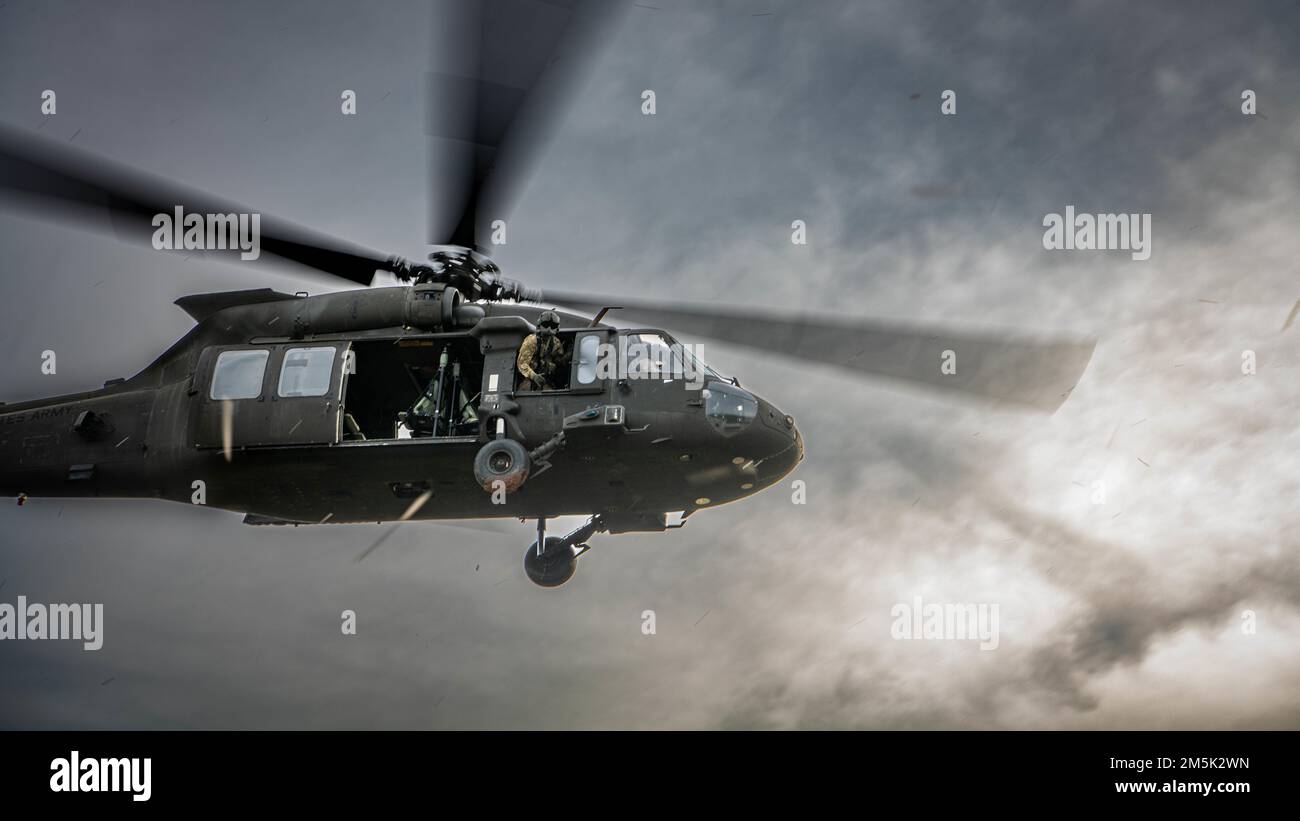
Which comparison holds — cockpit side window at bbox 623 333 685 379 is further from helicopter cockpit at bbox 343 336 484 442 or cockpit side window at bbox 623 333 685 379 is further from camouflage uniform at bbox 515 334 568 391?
helicopter cockpit at bbox 343 336 484 442

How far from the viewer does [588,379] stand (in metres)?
13.7

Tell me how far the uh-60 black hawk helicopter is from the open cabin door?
29 mm

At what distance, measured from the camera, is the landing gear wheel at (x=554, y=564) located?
15469 mm

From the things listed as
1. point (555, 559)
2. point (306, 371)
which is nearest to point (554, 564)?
point (555, 559)

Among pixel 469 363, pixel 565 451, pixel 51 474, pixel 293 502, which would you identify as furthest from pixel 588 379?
pixel 51 474

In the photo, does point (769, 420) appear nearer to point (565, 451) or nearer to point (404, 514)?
point (565, 451)

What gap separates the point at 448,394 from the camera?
1442 cm

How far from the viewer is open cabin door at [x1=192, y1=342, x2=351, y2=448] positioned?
13664mm

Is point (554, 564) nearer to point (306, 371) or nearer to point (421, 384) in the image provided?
point (421, 384)

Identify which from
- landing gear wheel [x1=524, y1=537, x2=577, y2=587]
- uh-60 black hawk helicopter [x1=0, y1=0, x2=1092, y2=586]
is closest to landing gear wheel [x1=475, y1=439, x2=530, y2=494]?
uh-60 black hawk helicopter [x1=0, y1=0, x2=1092, y2=586]

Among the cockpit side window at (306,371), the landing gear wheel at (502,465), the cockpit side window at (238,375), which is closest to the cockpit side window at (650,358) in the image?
the landing gear wheel at (502,465)

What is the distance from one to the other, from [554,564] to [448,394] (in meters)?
2.99

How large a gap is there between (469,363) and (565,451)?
2.16m

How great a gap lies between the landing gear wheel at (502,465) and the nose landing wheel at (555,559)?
8.21ft
